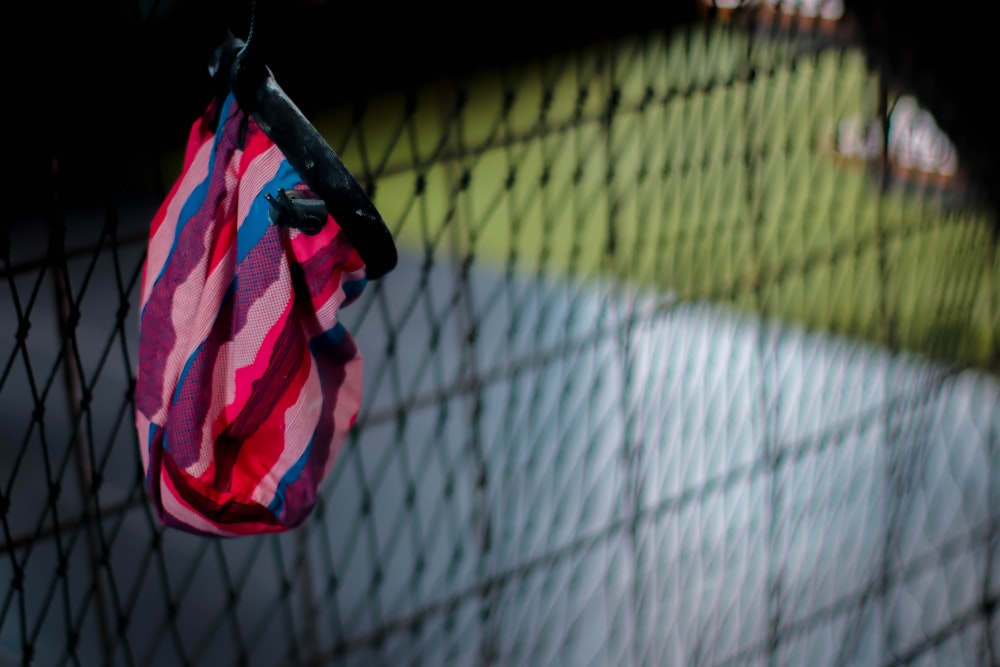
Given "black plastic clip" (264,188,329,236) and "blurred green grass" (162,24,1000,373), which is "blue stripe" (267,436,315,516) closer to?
"black plastic clip" (264,188,329,236)

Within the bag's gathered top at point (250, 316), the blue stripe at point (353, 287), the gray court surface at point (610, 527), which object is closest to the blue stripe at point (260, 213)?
the bag's gathered top at point (250, 316)

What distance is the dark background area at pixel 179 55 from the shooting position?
157 cm

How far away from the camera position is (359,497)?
4922 millimetres

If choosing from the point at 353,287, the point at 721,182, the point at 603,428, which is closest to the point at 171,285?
the point at 353,287

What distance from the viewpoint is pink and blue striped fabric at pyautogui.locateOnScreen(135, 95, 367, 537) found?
4.21 ft

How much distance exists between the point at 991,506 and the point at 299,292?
285 centimetres

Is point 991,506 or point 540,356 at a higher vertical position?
point 540,356

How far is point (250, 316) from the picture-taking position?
1.30 meters

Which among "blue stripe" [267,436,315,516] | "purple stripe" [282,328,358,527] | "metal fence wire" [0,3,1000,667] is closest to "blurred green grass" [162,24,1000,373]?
"metal fence wire" [0,3,1000,667]

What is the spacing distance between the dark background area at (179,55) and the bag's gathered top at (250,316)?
6.1 inches

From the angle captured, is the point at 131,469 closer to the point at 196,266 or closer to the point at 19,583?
Answer: the point at 19,583

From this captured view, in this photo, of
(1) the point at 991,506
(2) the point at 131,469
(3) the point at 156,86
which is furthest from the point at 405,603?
(3) the point at 156,86

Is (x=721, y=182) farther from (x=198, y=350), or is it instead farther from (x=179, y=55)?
(x=198, y=350)

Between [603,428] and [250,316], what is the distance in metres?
3.70
